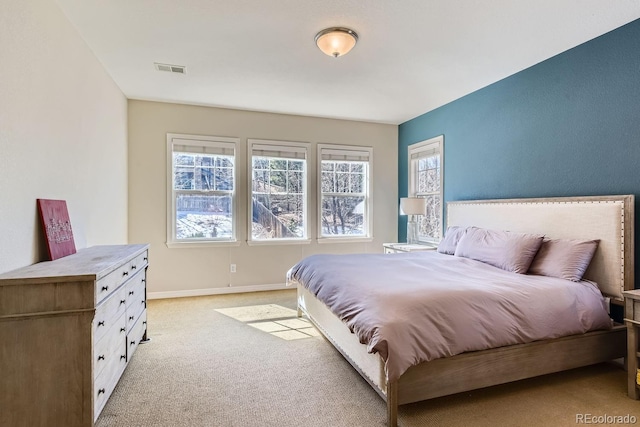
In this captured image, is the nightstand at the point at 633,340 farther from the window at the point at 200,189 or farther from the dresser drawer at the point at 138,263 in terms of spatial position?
the window at the point at 200,189

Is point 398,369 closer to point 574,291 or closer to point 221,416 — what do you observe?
point 221,416

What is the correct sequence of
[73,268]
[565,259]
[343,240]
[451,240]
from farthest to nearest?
[343,240]
[451,240]
[565,259]
[73,268]

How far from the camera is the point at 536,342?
83.5 inches

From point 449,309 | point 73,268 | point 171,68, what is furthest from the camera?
point 171,68

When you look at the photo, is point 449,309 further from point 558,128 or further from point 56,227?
point 56,227

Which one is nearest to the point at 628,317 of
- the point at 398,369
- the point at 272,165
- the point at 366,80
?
the point at 398,369

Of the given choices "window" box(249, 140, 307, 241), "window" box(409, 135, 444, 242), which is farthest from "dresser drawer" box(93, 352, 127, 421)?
"window" box(409, 135, 444, 242)

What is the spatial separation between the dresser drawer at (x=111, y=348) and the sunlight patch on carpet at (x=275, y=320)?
4.35ft

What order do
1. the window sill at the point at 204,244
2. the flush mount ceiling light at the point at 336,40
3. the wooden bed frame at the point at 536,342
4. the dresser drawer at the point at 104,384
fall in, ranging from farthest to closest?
the window sill at the point at 204,244 → the flush mount ceiling light at the point at 336,40 → the wooden bed frame at the point at 536,342 → the dresser drawer at the point at 104,384

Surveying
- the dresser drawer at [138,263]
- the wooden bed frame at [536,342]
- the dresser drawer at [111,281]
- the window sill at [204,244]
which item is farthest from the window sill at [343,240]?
the dresser drawer at [111,281]

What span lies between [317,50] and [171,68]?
154 cm

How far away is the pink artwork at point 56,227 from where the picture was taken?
206 cm

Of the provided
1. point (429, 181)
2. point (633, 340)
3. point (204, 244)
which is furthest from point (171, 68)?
point (633, 340)

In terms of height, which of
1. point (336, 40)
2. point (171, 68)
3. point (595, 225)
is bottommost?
point (595, 225)
